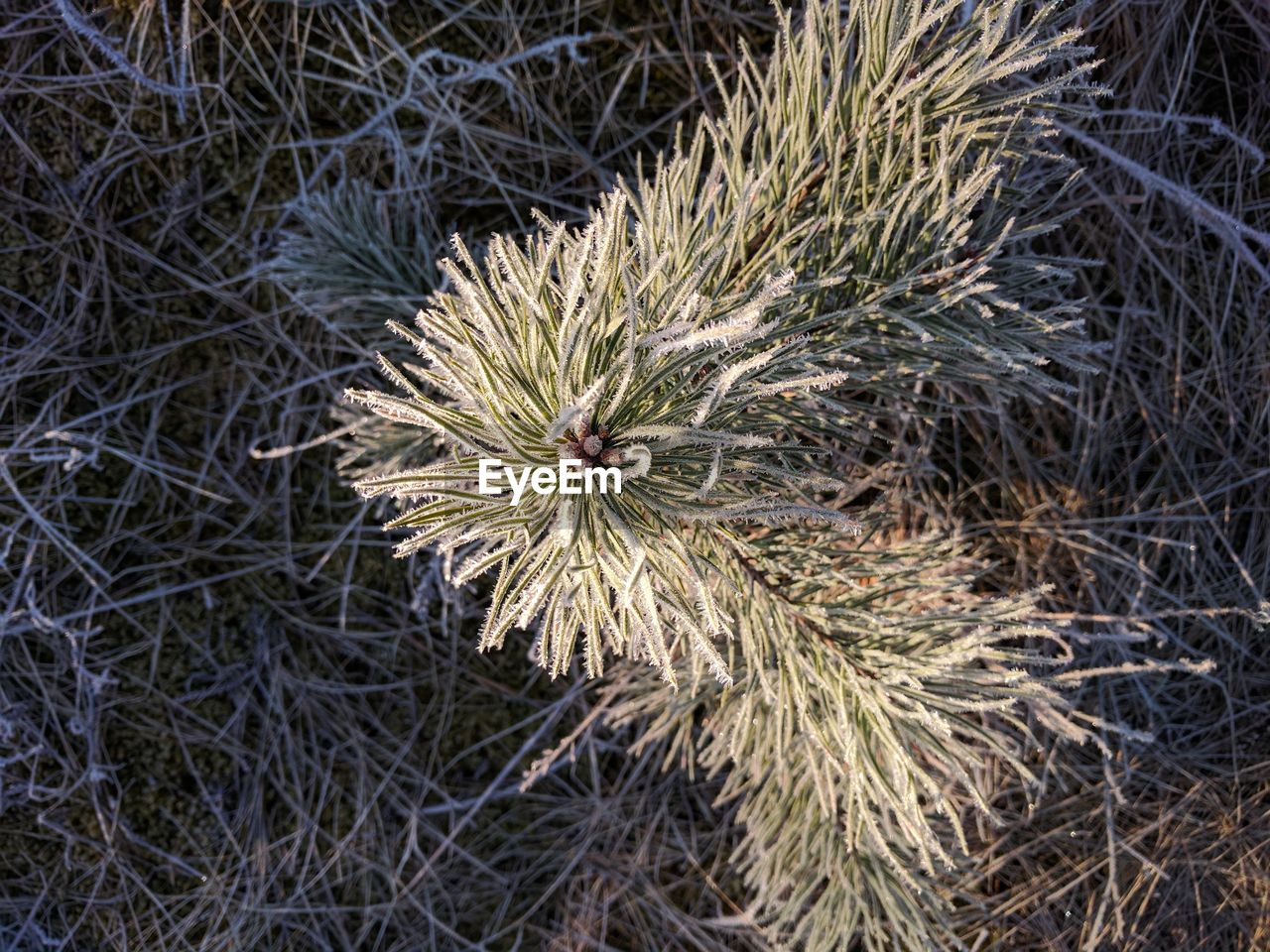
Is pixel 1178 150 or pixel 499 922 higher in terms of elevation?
pixel 1178 150

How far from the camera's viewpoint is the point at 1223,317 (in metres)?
1.77

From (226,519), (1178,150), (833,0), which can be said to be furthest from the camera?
(226,519)

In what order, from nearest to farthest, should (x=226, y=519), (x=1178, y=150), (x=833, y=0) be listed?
(x=833, y=0)
(x=1178, y=150)
(x=226, y=519)

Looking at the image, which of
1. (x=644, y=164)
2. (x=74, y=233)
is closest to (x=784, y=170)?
(x=644, y=164)

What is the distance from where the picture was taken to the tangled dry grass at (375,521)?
5.79 feet

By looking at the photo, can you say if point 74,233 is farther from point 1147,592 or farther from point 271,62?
point 1147,592

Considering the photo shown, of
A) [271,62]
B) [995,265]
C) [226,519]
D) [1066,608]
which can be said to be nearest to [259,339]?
[226,519]

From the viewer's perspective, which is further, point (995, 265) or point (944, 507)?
point (944, 507)

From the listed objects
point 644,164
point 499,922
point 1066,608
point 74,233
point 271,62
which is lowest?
point 499,922

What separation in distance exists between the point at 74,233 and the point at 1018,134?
6.28 feet

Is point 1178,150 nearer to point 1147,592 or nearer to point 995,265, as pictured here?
Answer: point 1147,592

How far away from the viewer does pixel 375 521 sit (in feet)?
6.30

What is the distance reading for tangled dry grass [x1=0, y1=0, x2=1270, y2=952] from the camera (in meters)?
1.77

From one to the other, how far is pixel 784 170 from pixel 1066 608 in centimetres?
131
